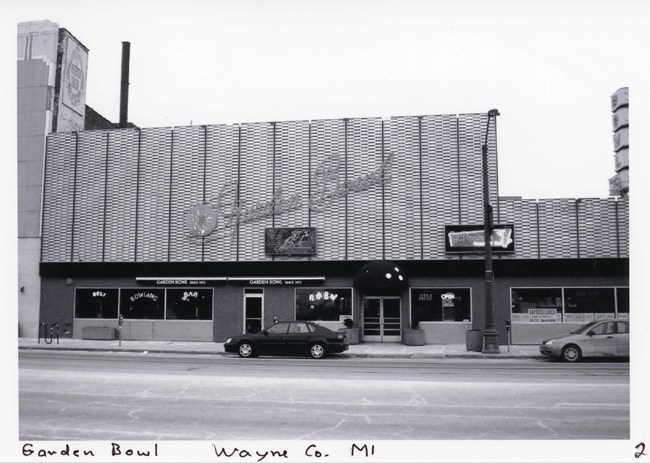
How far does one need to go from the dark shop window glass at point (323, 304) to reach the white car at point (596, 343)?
924cm

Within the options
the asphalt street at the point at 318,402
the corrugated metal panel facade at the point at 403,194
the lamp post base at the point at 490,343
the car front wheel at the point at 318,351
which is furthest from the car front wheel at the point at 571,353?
the corrugated metal panel facade at the point at 403,194

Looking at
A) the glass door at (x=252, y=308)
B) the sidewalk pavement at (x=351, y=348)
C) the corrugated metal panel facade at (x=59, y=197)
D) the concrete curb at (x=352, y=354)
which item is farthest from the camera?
the corrugated metal panel facade at (x=59, y=197)

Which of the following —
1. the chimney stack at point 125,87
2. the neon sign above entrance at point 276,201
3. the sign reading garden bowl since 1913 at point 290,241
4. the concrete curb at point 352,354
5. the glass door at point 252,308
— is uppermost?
the chimney stack at point 125,87

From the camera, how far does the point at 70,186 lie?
28188 millimetres

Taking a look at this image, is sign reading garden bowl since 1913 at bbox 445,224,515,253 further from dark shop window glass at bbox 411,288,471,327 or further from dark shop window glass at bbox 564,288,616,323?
dark shop window glass at bbox 564,288,616,323

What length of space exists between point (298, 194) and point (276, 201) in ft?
3.39

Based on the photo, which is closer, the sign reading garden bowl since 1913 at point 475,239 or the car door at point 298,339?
the car door at point 298,339

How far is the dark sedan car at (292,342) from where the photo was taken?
20141 mm

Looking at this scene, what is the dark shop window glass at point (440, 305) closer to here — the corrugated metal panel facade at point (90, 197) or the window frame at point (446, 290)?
the window frame at point (446, 290)

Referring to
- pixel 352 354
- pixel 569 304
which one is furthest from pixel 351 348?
pixel 569 304

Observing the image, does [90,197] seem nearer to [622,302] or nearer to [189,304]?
[189,304]

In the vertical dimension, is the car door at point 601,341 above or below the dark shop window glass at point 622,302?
below

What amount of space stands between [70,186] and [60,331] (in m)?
6.78
